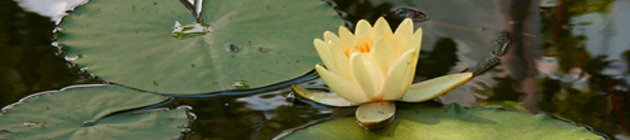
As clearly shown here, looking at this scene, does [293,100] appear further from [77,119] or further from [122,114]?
[77,119]

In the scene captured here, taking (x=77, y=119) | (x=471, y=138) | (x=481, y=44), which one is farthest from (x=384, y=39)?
(x=77, y=119)

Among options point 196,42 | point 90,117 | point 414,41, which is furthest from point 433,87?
point 90,117

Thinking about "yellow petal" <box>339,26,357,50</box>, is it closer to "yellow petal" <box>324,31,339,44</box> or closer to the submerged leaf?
"yellow petal" <box>324,31,339,44</box>

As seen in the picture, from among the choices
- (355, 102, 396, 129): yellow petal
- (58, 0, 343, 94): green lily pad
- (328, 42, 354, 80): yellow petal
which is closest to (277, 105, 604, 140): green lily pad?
(355, 102, 396, 129): yellow petal

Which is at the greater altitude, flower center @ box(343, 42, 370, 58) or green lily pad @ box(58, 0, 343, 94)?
green lily pad @ box(58, 0, 343, 94)

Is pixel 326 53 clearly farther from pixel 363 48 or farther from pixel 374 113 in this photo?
pixel 374 113

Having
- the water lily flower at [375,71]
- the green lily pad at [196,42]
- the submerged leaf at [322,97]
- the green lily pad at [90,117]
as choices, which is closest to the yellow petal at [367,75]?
the water lily flower at [375,71]
